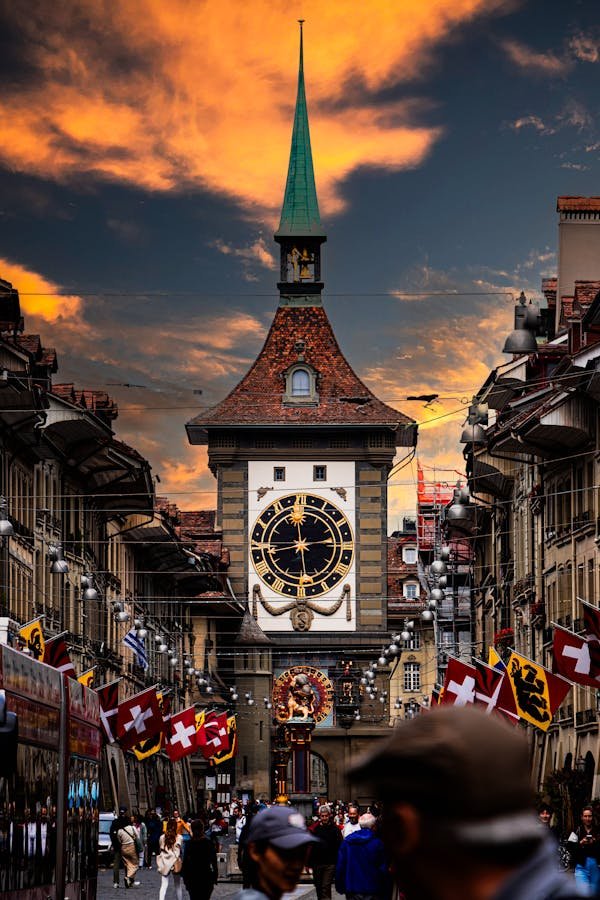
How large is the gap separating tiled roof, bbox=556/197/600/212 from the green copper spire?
178 ft

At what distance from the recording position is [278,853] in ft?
25.7

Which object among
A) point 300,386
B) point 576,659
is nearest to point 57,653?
point 576,659

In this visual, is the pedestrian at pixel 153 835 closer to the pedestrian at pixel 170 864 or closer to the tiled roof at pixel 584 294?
the tiled roof at pixel 584 294

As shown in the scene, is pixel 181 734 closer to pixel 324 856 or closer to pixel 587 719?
pixel 587 719

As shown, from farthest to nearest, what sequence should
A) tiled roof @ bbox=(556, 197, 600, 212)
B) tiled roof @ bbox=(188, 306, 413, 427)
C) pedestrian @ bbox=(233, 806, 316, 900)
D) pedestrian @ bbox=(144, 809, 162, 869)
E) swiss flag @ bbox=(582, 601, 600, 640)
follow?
tiled roof @ bbox=(188, 306, 413, 427)
tiled roof @ bbox=(556, 197, 600, 212)
pedestrian @ bbox=(144, 809, 162, 869)
swiss flag @ bbox=(582, 601, 600, 640)
pedestrian @ bbox=(233, 806, 316, 900)

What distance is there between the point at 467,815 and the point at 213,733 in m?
73.5

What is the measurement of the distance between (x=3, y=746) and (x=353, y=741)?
329 feet

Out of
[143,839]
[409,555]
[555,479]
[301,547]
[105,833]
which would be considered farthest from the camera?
[409,555]

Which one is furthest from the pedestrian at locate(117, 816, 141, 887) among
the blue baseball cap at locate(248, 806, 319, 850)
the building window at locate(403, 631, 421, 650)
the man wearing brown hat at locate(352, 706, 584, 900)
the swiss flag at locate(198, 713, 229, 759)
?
the building window at locate(403, 631, 421, 650)

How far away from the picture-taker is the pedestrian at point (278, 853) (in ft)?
25.7

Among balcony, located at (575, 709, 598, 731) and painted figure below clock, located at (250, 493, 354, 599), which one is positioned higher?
painted figure below clock, located at (250, 493, 354, 599)

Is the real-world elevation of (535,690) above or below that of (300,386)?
below

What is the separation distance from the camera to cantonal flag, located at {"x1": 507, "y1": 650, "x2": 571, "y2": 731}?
1577 inches

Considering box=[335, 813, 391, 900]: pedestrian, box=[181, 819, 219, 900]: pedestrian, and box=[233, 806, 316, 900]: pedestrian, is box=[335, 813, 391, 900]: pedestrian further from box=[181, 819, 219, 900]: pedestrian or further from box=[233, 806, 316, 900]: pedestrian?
→ box=[233, 806, 316, 900]: pedestrian
